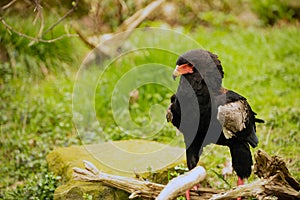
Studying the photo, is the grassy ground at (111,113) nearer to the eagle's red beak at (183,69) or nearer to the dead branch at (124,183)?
the dead branch at (124,183)

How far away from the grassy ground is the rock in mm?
209

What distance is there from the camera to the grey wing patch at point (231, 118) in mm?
3264

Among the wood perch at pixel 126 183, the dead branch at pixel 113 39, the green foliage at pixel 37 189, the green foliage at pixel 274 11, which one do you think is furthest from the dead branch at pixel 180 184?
the green foliage at pixel 274 11

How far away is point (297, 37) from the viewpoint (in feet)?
26.9

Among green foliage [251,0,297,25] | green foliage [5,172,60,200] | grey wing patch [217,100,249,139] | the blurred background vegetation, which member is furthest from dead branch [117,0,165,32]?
grey wing patch [217,100,249,139]

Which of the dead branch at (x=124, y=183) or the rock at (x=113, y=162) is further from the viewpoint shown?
the rock at (x=113, y=162)

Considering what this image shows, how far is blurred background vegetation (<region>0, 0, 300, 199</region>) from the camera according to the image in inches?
193

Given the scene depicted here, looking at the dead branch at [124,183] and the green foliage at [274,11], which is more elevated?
the green foliage at [274,11]

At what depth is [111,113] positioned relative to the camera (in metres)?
5.93

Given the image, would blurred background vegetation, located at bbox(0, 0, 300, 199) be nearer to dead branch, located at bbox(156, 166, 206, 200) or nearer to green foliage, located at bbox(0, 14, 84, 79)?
green foliage, located at bbox(0, 14, 84, 79)

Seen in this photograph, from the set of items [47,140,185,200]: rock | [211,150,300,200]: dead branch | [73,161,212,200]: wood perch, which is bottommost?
[47,140,185,200]: rock

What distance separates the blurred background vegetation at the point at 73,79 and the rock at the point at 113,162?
0.21 m

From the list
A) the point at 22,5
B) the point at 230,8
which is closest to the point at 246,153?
the point at 22,5

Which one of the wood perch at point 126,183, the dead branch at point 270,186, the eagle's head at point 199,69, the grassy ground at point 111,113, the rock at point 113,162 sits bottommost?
→ the grassy ground at point 111,113
